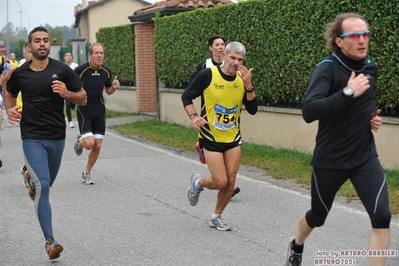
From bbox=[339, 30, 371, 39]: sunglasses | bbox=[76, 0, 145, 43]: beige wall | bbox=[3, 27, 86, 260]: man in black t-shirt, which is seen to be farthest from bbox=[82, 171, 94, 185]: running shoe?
bbox=[76, 0, 145, 43]: beige wall

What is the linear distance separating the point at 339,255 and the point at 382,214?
1.55 metres

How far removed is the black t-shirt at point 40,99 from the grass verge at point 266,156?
394 centimetres

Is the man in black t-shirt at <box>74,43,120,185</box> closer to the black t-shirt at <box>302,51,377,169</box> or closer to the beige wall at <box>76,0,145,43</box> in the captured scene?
the black t-shirt at <box>302,51,377,169</box>

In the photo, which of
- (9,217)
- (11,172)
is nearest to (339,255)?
(9,217)

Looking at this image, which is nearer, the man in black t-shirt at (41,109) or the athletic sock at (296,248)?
the athletic sock at (296,248)

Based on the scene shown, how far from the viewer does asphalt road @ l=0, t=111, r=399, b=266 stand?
22.7 feet

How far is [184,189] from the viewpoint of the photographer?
1048 centimetres

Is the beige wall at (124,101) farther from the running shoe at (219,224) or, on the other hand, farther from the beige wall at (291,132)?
the running shoe at (219,224)

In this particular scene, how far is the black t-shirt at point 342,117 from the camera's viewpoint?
5.38 metres

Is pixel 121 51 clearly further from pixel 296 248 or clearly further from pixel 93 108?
pixel 296 248

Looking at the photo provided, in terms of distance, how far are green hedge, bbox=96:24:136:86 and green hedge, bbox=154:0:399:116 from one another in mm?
5377

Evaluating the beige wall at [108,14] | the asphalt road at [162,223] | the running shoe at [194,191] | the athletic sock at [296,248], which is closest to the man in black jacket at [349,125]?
the athletic sock at [296,248]

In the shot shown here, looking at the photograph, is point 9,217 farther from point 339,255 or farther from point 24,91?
point 339,255

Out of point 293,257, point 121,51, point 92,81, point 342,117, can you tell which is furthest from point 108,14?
point 342,117
